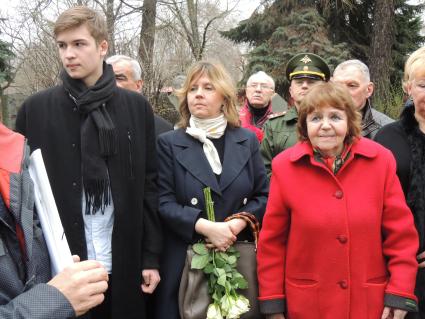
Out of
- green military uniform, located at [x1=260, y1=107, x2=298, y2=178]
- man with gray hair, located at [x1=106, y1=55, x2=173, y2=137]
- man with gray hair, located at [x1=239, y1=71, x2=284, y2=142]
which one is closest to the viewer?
green military uniform, located at [x1=260, y1=107, x2=298, y2=178]

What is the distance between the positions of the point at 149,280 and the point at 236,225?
24.5 inches

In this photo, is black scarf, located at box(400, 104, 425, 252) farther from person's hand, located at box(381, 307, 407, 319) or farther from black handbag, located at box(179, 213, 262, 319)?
black handbag, located at box(179, 213, 262, 319)

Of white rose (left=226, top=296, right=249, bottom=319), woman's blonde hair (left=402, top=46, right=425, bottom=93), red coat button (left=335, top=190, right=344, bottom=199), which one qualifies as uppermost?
woman's blonde hair (left=402, top=46, right=425, bottom=93)

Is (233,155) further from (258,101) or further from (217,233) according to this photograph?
(258,101)

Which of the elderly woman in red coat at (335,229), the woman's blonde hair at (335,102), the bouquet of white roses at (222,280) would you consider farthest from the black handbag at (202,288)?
the woman's blonde hair at (335,102)

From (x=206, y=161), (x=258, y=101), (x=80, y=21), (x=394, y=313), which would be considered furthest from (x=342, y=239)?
(x=258, y=101)

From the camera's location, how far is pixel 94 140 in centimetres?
259

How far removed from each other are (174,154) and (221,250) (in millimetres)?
676

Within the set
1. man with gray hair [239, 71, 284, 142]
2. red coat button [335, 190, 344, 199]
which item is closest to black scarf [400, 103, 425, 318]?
red coat button [335, 190, 344, 199]

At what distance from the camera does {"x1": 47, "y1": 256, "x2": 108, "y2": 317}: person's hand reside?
1521 millimetres

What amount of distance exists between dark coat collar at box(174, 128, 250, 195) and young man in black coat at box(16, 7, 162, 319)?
0.98ft

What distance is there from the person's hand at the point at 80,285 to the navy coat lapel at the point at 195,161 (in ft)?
4.48

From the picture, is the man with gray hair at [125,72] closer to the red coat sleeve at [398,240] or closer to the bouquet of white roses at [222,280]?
the bouquet of white roses at [222,280]

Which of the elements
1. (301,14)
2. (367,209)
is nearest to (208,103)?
(367,209)
